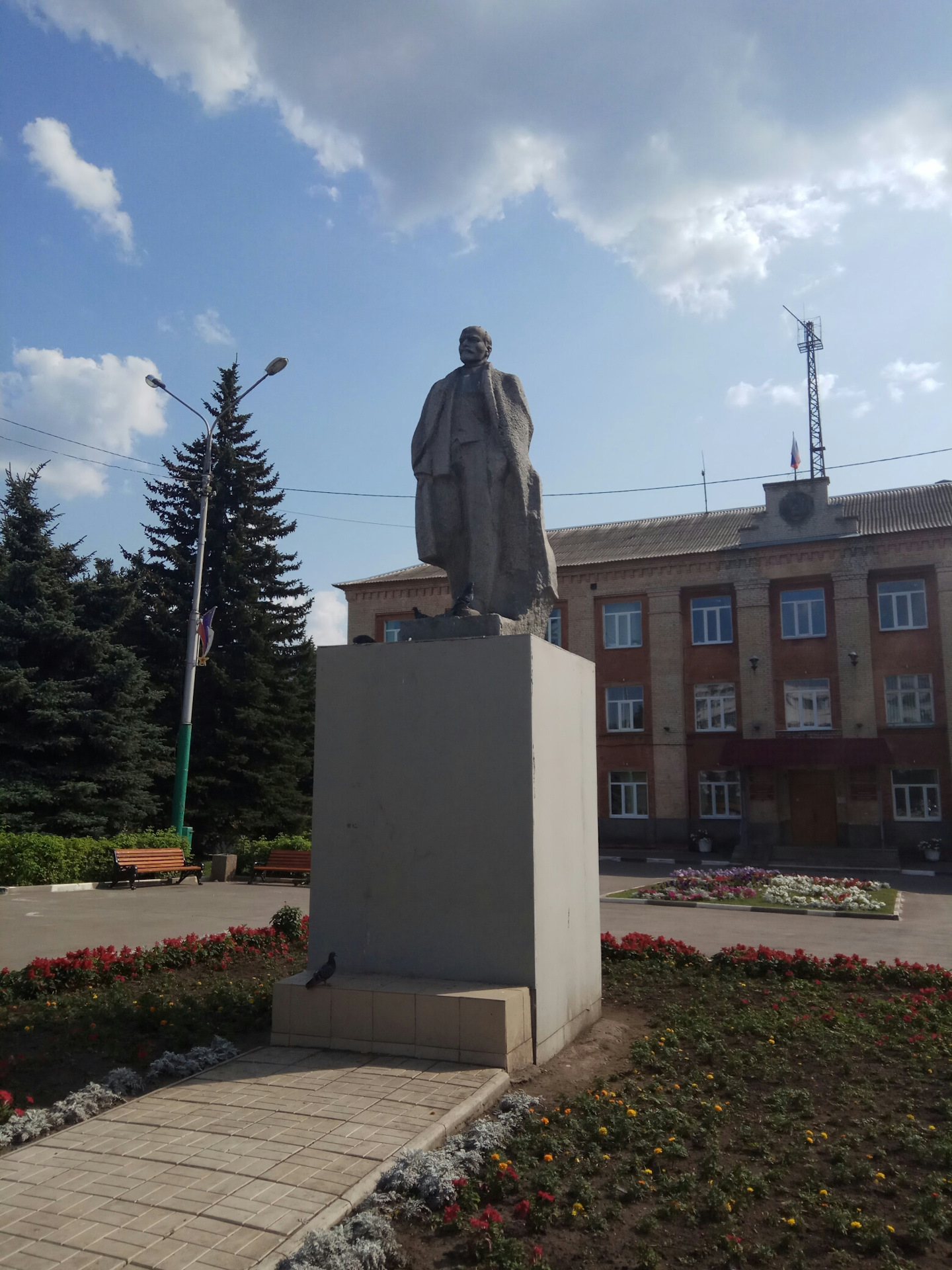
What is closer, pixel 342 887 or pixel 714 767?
pixel 342 887

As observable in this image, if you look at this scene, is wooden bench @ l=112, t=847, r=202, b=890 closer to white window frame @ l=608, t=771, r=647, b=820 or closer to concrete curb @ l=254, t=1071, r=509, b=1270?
concrete curb @ l=254, t=1071, r=509, b=1270

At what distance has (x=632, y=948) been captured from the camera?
26.4 ft

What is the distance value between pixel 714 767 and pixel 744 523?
27.3ft

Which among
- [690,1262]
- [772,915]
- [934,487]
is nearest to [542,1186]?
[690,1262]

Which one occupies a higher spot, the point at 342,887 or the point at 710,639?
the point at 710,639

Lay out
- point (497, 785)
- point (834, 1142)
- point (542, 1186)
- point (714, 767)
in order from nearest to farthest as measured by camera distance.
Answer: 1. point (542, 1186)
2. point (834, 1142)
3. point (497, 785)
4. point (714, 767)

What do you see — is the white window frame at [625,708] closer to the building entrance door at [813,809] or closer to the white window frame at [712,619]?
the white window frame at [712,619]

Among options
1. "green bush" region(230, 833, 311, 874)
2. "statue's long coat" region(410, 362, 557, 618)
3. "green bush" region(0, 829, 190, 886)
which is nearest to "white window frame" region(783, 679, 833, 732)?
"green bush" region(230, 833, 311, 874)

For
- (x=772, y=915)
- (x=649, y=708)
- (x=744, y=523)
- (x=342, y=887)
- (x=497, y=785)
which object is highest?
(x=744, y=523)

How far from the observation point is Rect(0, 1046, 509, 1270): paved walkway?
114 inches

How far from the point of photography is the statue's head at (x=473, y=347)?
6062 mm

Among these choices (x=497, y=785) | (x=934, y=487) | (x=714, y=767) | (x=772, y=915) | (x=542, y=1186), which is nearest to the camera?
(x=542, y=1186)

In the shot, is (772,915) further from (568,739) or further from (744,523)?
(744,523)

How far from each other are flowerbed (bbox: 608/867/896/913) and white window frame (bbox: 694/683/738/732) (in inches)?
382
